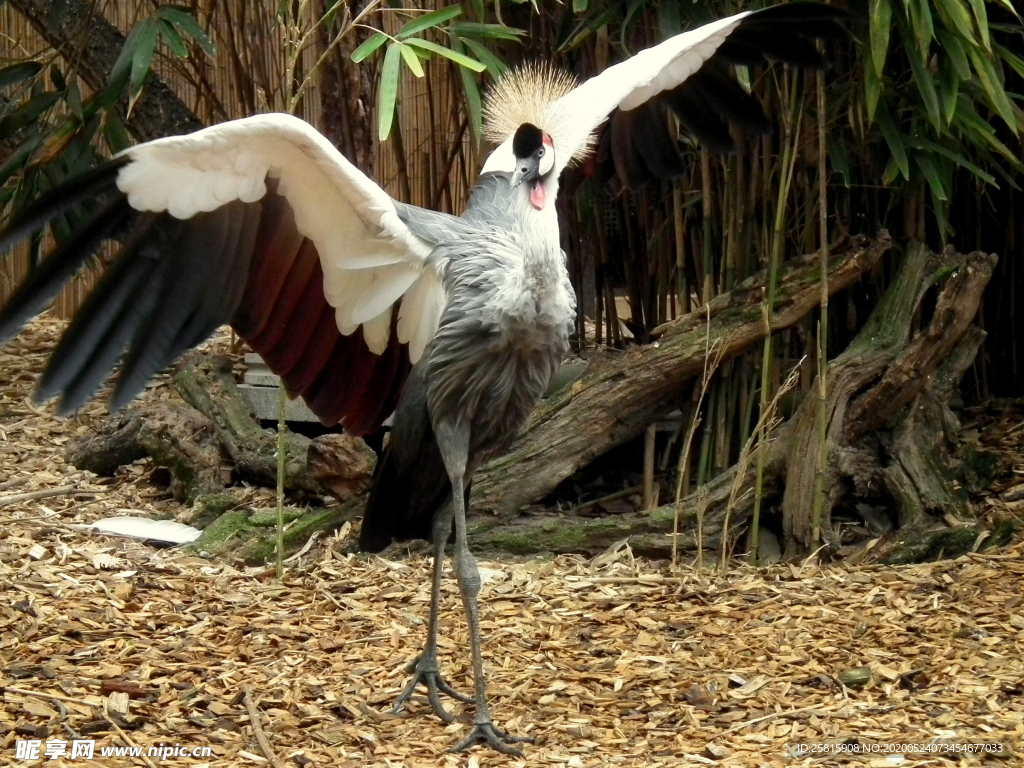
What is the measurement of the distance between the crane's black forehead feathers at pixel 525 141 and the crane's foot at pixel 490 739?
137 centimetres

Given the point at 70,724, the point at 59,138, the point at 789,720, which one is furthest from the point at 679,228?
the point at 70,724

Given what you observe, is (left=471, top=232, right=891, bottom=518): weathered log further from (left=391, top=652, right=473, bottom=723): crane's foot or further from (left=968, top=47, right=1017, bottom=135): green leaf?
(left=391, top=652, right=473, bottom=723): crane's foot

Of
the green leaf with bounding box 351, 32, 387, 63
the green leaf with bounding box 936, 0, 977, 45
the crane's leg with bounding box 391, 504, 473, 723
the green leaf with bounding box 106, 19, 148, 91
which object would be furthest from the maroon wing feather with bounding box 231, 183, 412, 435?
the green leaf with bounding box 936, 0, 977, 45

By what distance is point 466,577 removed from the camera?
2.87 metres

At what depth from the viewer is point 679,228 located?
442 cm

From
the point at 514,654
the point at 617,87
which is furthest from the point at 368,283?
the point at 514,654

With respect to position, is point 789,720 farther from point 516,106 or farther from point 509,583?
point 516,106

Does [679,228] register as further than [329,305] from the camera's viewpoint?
Yes

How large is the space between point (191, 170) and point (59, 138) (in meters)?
2.31

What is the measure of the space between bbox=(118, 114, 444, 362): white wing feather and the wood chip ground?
3.04 ft

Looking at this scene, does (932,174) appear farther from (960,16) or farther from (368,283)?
(368,283)

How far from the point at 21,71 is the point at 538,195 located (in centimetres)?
298

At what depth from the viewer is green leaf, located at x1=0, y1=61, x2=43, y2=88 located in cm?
480

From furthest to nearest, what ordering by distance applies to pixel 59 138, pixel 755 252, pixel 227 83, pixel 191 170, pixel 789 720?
pixel 227 83
pixel 59 138
pixel 755 252
pixel 789 720
pixel 191 170
